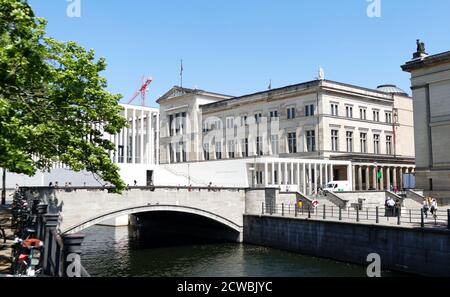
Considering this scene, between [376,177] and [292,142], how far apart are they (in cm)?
1265

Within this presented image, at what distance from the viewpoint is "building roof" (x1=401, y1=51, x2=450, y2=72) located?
50.2 meters

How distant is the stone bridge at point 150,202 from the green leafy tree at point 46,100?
8830 millimetres

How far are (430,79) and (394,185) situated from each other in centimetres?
1851

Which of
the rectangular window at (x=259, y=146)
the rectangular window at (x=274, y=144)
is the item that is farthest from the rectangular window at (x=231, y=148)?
the rectangular window at (x=274, y=144)

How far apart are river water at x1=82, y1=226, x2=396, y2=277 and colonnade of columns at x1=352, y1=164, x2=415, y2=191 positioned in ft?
96.0

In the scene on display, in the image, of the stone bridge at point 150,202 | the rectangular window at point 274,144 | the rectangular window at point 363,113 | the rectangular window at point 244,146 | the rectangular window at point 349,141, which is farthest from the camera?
the rectangular window at point 244,146

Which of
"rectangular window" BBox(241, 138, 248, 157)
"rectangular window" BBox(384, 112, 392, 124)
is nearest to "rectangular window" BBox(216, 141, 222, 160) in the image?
"rectangular window" BBox(241, 138, 248, 157)

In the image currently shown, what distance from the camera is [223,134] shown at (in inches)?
2977

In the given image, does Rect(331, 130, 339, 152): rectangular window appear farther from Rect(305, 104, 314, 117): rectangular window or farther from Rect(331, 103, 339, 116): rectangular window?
Rect(305, 104, 314, 117): rectangular window

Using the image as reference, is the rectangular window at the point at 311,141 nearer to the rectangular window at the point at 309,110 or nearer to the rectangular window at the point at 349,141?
the rectangular window at the point at 309,110

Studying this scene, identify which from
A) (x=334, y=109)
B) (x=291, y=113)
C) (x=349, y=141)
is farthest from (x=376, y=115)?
(x=291, y=113)

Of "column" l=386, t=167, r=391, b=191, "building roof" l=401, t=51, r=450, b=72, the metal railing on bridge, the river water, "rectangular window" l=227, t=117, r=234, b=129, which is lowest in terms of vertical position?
the river water

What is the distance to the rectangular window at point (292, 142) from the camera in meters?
65.9
